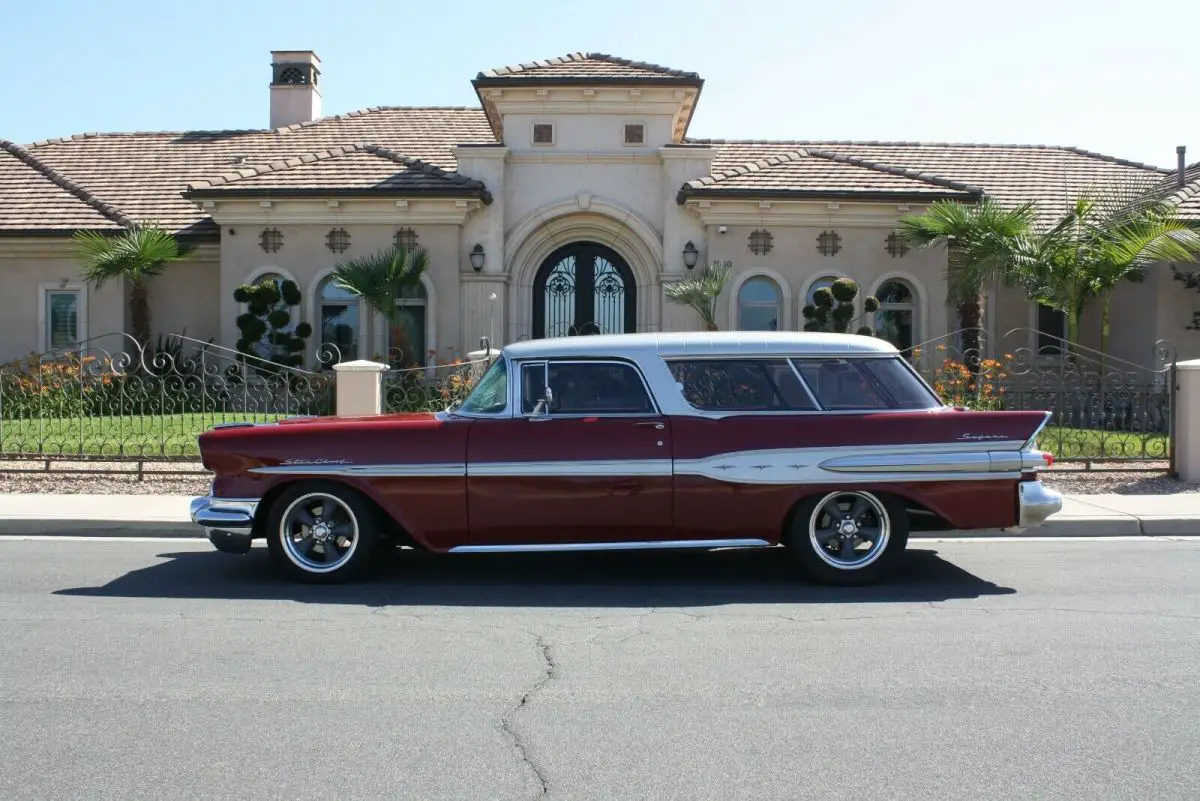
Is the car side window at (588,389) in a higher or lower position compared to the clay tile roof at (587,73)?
lower

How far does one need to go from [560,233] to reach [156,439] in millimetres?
8628

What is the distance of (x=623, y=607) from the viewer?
7246 mm

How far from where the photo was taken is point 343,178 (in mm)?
19984

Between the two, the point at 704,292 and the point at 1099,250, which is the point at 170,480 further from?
the point at 1099,250

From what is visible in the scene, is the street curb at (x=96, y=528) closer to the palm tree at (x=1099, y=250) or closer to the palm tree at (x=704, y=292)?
the palm tree at (x=704, y=292)

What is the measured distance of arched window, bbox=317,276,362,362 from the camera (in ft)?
67.1

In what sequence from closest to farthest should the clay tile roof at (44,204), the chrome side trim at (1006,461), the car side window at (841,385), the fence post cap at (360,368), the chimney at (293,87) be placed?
the chrome side trim at (1006,461), the car side window at (841,385), the fence post cap at (360,368), the clay tile roof at (44,204), the chimney at (293,87)

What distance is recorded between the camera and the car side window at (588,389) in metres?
7.84

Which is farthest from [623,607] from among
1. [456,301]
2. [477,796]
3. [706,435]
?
[456,301]

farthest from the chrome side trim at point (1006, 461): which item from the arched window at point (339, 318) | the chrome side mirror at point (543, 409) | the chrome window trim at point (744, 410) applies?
the arched window at point (339, 318)

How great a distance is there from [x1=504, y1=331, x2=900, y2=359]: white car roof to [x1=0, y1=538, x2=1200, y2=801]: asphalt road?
160 centimetres

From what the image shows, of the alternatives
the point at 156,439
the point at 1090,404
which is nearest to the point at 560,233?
the point at 156,439

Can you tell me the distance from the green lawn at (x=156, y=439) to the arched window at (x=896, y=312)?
558 centimetres

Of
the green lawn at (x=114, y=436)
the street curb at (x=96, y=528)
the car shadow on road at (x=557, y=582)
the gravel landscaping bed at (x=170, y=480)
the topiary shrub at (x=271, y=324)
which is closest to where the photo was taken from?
the car shadow on road at (x=557, y=582)
